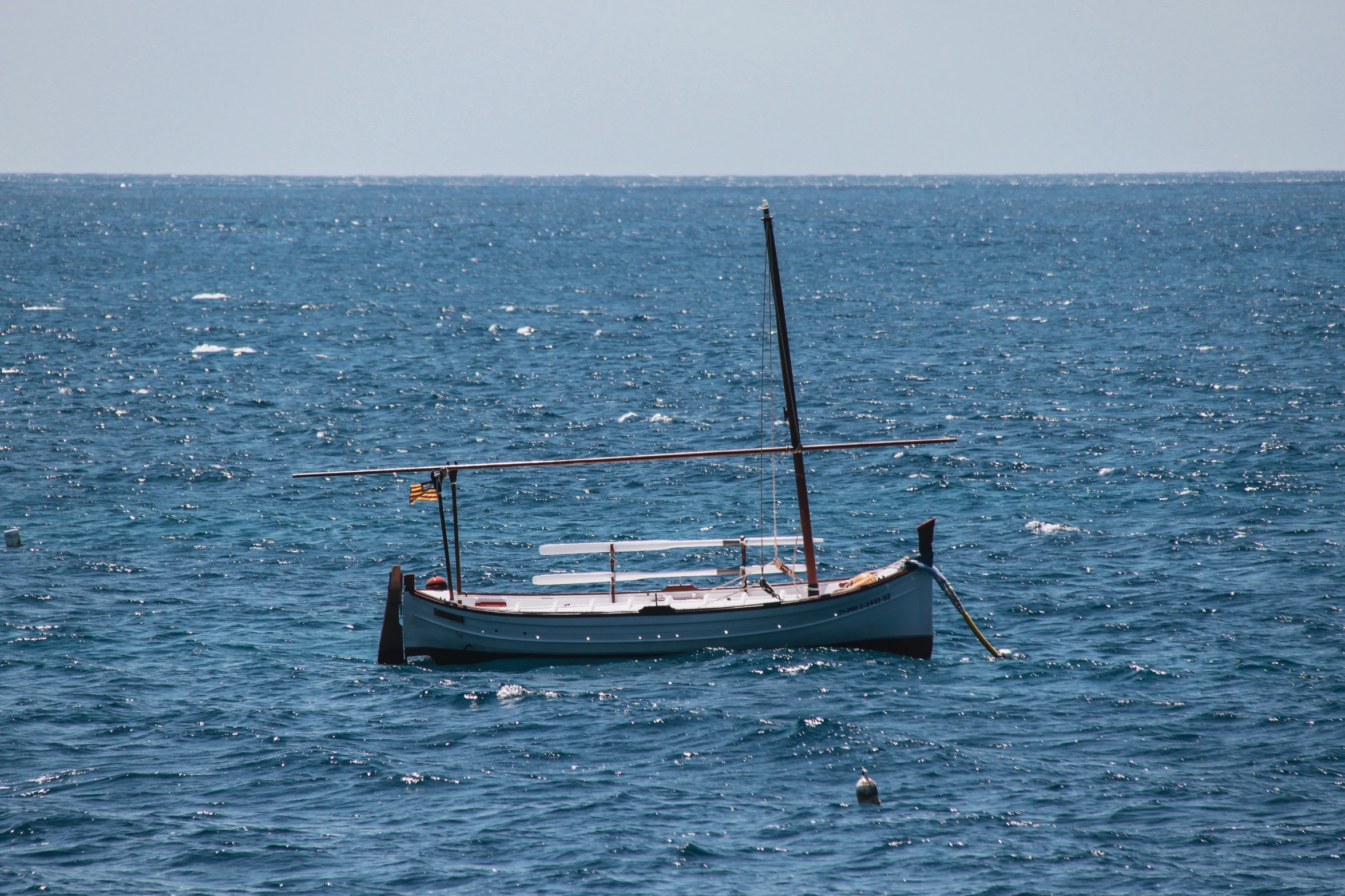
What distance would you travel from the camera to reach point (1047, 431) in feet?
212

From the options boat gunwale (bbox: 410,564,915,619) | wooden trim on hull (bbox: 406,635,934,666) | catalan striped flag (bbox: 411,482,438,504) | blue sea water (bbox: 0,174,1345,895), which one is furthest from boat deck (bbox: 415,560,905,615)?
catalan striped flag (bbox: 411,482,438,504)

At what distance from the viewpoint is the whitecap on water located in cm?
4784

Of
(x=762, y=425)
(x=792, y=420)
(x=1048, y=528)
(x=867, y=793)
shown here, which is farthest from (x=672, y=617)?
(x=762, y=425)

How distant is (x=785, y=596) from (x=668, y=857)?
1270 centimetres

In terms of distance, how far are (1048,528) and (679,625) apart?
62.6ft

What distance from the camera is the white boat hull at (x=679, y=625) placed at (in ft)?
116

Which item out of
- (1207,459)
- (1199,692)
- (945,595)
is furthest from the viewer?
(1207,459)

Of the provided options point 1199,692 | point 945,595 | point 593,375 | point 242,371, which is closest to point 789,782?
point 1199,692

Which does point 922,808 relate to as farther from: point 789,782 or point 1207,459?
point 1207,459

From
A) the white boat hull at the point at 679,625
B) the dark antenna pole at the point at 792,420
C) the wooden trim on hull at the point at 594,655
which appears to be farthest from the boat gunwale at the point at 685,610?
the wooden trim on hull at the point at 594,655

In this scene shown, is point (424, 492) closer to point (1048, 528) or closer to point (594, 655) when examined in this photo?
point (594, 655)

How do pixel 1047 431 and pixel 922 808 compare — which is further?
A: pixel 1047 431

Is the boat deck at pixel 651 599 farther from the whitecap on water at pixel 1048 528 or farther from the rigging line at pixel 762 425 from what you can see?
the whitecap on water at pixel 1048 528

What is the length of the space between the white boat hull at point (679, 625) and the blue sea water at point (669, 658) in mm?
607
